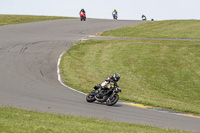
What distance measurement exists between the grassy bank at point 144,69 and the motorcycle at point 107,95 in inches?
79.8

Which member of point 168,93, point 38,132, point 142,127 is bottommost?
point 168,93

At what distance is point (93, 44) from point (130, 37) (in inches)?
270

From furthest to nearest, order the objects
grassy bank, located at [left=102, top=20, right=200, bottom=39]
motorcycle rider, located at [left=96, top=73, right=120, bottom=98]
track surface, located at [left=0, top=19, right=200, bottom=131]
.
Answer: grassy bank, located at [left=102, top=20, right=200, bottom=39] → motorcycle rider, located at [left=96, top=73, right=120, bottom=98] → track surface, located at [left=0, top=19, right=200, bottom=131]

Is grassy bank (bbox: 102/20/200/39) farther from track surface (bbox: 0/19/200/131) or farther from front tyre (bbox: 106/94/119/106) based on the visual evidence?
front tyre (bbox: 106/94/119/106)

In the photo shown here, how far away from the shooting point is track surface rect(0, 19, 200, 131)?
12758 mm

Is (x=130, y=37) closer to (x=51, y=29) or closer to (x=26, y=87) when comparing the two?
(x=51, y=29)

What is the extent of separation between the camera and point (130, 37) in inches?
1565

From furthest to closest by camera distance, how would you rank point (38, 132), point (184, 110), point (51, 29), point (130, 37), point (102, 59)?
point (51, 29)
point (130, 37)
point (102, 59)
point (184, 110)
point (38, 132)

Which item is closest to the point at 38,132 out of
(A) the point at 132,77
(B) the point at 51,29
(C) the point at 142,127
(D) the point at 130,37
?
(C) the point at 142,127

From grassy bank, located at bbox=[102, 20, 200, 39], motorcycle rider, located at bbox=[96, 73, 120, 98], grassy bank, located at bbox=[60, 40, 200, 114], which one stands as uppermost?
grassy bank, located at bbox=[102, 20, 200, 39]

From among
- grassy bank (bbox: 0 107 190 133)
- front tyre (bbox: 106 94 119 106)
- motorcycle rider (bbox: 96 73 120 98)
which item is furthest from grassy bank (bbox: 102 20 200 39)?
grassy bank (bbox: 0 107 190 133)

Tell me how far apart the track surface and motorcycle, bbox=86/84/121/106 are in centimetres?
28

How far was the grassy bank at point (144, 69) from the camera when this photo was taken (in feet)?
63.5

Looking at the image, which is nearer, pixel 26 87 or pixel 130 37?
pixel 26 87
